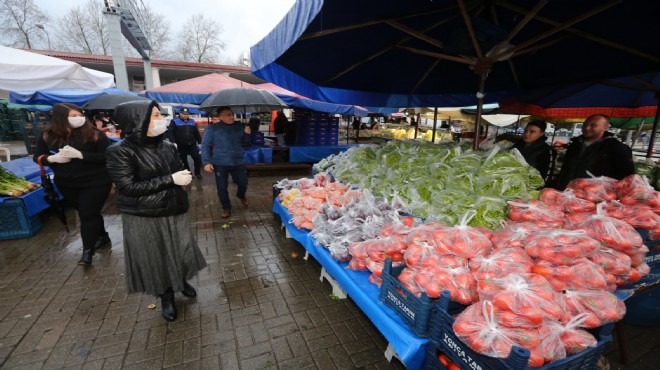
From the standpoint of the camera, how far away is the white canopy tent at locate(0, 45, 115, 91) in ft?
12.0

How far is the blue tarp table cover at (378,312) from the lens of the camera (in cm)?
185

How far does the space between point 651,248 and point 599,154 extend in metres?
1.46

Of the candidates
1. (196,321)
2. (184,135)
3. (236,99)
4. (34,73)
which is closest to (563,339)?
(196,321)

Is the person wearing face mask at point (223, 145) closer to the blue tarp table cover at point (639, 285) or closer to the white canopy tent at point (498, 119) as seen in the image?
the blue tarp table cover at point (639, 285)

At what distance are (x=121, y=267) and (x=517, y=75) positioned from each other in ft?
22.7

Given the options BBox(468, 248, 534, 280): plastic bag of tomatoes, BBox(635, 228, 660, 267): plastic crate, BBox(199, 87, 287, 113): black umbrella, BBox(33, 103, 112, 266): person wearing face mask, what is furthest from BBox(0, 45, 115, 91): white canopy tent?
BBox(635, 228, 660, 267): plastic crate

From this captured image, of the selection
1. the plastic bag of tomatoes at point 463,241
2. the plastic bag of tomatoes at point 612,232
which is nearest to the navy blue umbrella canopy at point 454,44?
the plastic bag of tomatoes at point 612,232

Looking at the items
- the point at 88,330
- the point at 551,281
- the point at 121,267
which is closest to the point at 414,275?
the point at 551,281

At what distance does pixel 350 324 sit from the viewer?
2768mm

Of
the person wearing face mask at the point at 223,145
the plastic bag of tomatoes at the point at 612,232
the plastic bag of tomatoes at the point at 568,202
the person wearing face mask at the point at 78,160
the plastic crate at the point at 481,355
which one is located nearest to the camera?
the plastic crate at the point at 481,355

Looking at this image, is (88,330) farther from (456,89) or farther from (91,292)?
(456,89)

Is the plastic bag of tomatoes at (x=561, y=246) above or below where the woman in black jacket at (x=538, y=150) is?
below

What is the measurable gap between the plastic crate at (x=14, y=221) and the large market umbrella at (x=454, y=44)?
4.11m

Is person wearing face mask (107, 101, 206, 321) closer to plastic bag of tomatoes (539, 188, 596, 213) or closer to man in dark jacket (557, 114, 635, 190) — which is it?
plastic bag of tomatoes (539, 188, 596, 213)
